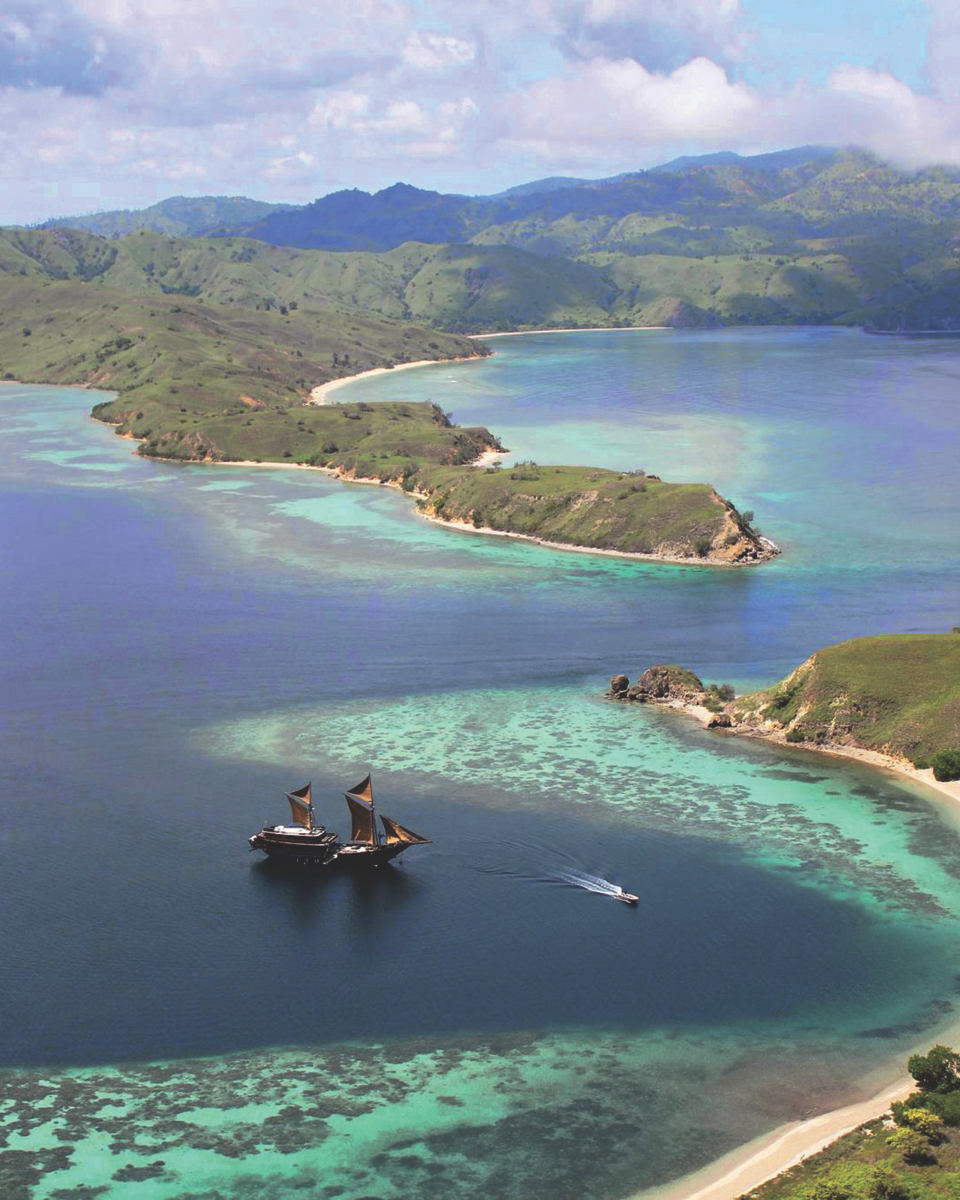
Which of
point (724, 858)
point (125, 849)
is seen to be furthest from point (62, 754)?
point (724, 858)

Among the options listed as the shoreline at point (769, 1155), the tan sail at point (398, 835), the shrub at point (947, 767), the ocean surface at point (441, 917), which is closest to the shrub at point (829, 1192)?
the shoreline at point (769, 1155)

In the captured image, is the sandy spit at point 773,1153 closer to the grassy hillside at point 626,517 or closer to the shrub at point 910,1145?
the shrub at point 910,1145

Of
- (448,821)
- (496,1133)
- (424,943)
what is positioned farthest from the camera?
(448,821)

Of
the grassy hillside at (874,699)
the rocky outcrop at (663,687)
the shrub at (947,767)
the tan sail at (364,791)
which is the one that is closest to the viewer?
the tan sail at (364,791)

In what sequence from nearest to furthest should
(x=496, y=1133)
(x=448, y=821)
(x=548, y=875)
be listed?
(x=496, y=1133), (x=548, y=875), (x=448, y=821)

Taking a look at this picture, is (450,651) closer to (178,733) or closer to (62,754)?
(178,733)

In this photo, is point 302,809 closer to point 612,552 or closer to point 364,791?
point 364,791
